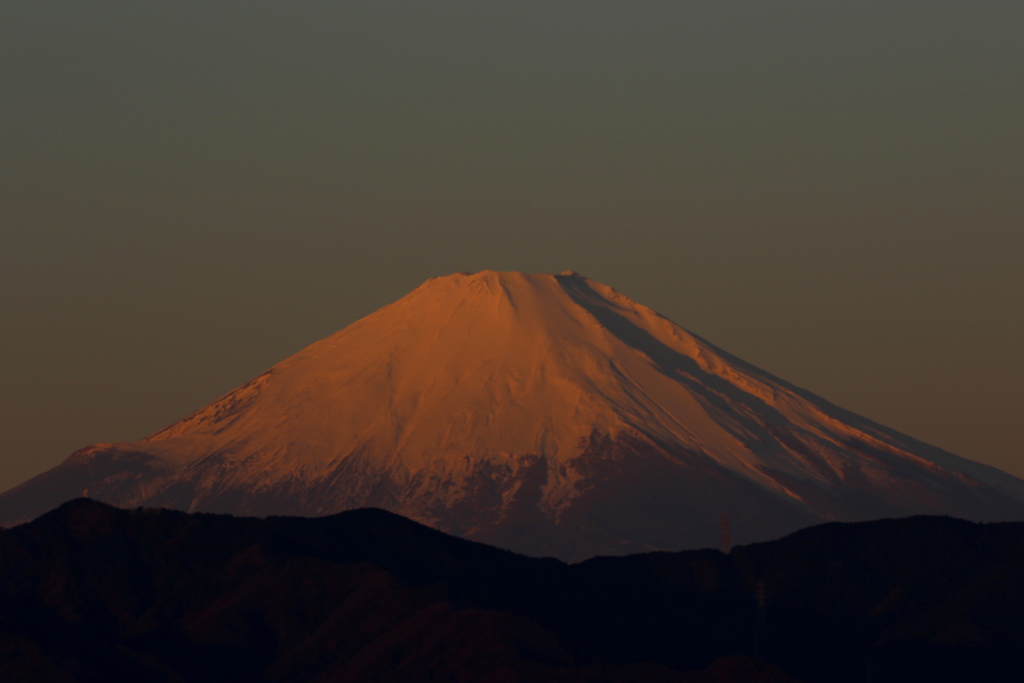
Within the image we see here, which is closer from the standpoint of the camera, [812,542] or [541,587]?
[541,587]

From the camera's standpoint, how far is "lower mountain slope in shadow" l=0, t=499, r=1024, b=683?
89750mm

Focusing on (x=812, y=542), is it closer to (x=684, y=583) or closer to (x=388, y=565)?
(x=684, y=583)

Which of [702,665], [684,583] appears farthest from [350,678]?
[684,583]

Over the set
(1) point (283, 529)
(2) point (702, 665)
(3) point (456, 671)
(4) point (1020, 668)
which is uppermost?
(1) point (283, 529)

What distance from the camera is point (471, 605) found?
9419 centimetres

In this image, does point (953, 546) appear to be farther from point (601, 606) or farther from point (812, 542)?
point (601, 606)

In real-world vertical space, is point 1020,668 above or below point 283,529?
below

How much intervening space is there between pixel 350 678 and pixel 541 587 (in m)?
17.2

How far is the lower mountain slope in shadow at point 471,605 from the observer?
294 feet

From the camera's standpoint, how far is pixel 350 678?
89.0 m

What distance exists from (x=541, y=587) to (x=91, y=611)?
2776cm

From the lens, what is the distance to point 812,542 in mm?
112938

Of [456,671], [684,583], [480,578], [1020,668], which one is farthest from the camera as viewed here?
[684,583]

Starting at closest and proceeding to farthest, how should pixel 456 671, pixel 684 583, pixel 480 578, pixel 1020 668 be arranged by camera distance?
pixel 456 671 → pixel 1020 668 → pixel 480 578 → pixel 684 583
